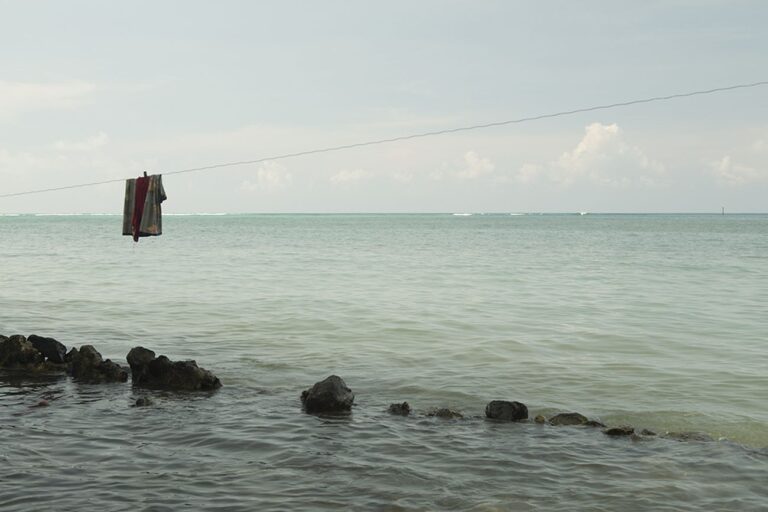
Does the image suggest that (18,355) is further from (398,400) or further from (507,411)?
(507,411)

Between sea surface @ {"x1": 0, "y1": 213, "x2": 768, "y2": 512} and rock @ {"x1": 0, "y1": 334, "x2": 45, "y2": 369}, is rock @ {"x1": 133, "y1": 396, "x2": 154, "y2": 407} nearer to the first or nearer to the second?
sea surface @ {"x1": 0, "y1": 213, "x2": 768, "y2": 512}

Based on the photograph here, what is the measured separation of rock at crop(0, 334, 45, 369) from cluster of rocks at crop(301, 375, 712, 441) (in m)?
7.11

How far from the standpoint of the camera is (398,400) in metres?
15.4

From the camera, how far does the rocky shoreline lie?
1338cm

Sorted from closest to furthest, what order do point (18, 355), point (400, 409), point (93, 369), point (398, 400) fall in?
point (400, 409)
point (398, 400)
point (93, 369)
point (18, 355)

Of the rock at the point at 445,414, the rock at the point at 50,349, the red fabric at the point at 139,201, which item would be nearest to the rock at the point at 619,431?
the rock at the point at 445,414

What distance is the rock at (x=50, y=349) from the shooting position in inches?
700

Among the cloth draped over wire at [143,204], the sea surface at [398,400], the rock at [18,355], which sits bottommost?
the sea surface at [398,400]

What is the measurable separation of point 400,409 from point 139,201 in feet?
36.0

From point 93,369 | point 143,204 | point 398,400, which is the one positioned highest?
point 143,204

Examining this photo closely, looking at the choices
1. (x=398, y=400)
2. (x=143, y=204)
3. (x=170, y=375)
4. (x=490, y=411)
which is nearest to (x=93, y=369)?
(x=170, y=375)

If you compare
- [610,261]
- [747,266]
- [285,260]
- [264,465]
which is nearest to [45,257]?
[285,260]

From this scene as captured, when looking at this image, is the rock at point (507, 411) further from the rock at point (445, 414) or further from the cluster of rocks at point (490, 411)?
the rock at point (445, 414)

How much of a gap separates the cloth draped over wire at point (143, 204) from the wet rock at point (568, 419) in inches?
495
